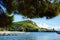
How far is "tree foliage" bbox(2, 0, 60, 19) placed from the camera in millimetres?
2949

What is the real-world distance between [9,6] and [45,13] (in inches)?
22.3

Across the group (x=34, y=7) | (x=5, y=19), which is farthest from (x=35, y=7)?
(x=5, y=19)

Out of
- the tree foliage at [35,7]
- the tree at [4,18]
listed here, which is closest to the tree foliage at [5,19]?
the tree at [4,18]

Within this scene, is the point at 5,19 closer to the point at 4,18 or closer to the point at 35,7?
the point at 4,18

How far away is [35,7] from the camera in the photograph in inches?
117

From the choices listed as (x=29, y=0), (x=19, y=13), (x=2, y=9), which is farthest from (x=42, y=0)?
(x=2, y=9)

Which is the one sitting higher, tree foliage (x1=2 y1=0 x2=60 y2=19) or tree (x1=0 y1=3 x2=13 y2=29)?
tree foliage (x1=2 y1=0 x2=60 y2=19)

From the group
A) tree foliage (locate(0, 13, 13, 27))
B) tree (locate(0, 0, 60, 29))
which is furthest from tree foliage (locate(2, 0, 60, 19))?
tree foliage (locate(0, 13, 13, 27))

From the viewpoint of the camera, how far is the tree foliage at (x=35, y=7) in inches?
116

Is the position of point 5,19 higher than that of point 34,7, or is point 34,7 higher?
point 34,7

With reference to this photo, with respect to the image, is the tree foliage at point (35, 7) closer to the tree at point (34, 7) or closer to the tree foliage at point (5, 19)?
the tree at point (34, 7)

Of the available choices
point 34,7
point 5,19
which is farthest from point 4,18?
point 34,7

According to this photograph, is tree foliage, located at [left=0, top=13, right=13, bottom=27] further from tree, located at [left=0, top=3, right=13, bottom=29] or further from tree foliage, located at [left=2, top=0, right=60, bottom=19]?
tree foliage, located at [left=2, top=0, right=60, bottom=19]

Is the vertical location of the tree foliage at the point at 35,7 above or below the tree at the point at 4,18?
above
